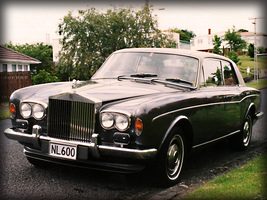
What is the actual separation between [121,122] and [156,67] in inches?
66.5

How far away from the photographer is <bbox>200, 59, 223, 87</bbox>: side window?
5.36 m

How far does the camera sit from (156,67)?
202 inches

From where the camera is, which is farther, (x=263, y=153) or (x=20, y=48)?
(x=20, y=48)

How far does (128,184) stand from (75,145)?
3.00 feet

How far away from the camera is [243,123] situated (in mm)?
6289

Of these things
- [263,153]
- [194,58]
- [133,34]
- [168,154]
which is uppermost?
[133,34]

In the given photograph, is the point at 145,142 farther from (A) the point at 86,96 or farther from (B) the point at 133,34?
(B) the point at 133,34

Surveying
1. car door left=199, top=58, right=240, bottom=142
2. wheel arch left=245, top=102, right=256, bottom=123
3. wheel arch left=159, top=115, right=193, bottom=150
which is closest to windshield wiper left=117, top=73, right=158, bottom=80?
car door left=199, top=58, right=240, bottom=142

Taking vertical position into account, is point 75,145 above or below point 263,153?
above

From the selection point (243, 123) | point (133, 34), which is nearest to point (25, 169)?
point (243, 123)

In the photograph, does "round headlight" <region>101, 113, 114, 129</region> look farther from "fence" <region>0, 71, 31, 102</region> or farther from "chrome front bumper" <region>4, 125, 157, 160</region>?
"fence" <region>0, 71, 31, 102</region>

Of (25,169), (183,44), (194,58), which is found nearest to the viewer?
(25,169)

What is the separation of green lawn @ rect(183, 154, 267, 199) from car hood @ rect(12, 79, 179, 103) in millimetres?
1361

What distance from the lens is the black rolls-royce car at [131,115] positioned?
371cm
